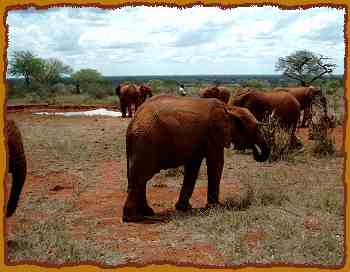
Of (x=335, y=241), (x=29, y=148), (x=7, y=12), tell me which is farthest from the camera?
(x=29, y=148)

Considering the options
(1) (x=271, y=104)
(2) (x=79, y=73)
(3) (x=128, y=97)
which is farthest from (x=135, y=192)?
(2) (x=79, y=73)

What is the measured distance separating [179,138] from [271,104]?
302 inches

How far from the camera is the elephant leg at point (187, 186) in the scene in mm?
8758

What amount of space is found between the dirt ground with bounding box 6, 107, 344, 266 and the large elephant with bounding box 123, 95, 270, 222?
0.52 meters

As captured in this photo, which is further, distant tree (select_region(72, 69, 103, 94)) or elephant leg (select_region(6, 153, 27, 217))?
distant tree (select_region(72, 69, 103, 94))

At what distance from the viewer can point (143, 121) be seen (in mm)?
7875

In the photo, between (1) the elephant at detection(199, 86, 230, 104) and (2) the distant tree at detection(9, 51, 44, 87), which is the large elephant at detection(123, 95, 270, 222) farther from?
(2) the distant tree at detection(9, 51, 44, 87)

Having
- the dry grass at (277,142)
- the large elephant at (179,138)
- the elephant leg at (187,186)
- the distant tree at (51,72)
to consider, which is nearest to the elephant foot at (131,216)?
the large elephant at (179,138)

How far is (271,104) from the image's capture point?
15.2 metres

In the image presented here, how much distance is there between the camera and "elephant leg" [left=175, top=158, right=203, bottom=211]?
8.76m

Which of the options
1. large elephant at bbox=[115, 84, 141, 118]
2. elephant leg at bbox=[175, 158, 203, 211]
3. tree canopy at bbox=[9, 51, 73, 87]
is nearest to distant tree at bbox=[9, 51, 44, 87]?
tree canopy at bbox=[9, 51, 73, 87]

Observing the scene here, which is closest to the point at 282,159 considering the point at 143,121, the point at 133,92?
A: the point at 143,121

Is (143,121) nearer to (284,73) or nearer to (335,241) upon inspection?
(335,241)

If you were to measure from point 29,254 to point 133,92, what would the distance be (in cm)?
2194
